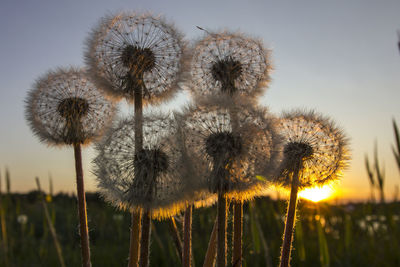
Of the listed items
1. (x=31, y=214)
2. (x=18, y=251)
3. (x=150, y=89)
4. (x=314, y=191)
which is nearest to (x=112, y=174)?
(x=150, y=89)

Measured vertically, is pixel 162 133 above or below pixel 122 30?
below

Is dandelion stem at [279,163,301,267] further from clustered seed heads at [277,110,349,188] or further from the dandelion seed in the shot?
the dandelion seed

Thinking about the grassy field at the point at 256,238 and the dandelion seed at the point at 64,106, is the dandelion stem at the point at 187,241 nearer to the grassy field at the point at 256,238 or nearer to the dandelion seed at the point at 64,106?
the grassy field at the point at 256,238

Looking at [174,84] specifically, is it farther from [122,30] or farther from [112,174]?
[112,174]

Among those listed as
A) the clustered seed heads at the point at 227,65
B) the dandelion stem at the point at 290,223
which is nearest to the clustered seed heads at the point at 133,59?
the clustered seed heads at the point at 227,65

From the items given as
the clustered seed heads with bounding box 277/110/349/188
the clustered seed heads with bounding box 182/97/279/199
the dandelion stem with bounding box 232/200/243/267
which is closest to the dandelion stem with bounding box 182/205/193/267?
the dandelion stem with bounding box 232/200/243/267

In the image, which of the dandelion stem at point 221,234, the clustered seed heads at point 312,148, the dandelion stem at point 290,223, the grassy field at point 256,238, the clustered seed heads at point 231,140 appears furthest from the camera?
the grassy field at point 256,238
